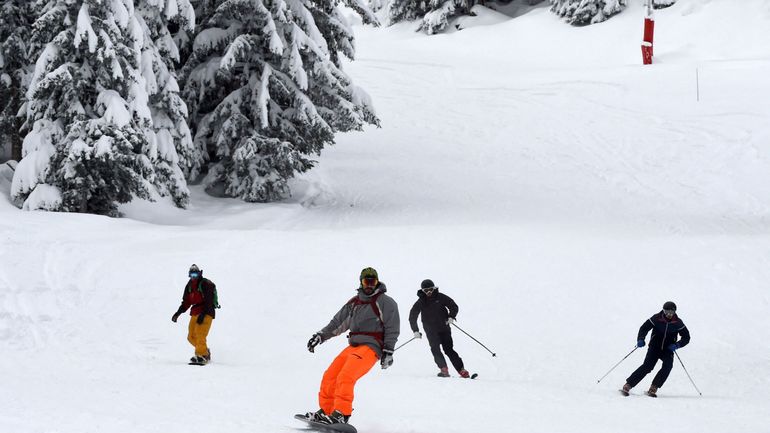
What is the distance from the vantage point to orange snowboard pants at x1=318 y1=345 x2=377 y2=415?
7625mm

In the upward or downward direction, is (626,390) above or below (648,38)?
below

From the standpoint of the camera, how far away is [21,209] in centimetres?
1758

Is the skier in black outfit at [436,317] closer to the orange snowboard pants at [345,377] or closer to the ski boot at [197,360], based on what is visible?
the ski boot at [197,360]

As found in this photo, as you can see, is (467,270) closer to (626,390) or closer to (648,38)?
(626,390)

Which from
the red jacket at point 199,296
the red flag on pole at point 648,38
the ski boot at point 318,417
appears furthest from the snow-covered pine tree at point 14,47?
the red flag on pole at point 648,38

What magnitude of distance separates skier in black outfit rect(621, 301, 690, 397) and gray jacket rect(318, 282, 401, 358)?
4884mm

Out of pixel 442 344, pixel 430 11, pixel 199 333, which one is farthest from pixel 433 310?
pixel 430 11

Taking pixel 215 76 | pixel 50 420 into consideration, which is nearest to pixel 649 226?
pixel 215 76

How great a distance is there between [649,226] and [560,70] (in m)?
16.7

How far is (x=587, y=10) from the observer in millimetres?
41156

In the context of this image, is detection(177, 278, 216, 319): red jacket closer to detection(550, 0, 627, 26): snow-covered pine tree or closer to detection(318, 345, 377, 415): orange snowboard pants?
detection(318, 345, 377, 415): orange snowboard pants

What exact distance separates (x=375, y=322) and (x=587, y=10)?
36.2 meters

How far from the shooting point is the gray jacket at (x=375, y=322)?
789cm

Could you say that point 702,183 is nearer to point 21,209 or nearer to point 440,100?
point 440,100
